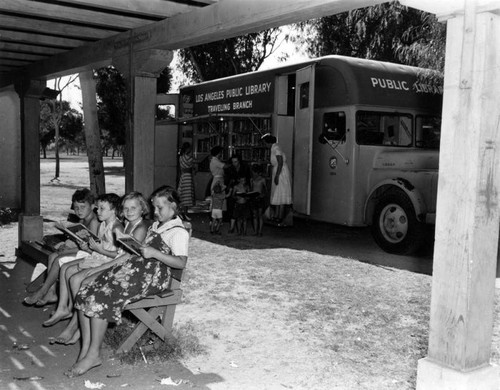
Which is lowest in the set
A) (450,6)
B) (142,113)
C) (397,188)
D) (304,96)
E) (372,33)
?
(397,188)

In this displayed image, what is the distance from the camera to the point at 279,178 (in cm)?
984

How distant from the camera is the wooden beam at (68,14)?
497cm

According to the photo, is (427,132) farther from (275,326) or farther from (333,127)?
(275,326)

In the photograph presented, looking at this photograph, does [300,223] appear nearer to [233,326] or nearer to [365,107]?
[365,107]

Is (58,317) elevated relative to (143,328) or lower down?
lower down

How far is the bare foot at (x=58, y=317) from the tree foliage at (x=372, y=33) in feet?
35.9

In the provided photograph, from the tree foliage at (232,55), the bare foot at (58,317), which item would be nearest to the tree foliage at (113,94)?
the tree foliage at (232,55)

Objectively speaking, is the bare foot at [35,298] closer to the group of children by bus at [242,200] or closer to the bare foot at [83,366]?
the bare foot at [83,366]

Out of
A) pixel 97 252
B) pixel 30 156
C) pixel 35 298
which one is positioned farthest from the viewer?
pixel 30 156

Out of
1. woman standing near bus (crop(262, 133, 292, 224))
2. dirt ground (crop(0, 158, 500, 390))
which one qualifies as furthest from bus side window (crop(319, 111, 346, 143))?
dirt ground (crop(0, 158, 500, 390))

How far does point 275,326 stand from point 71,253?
6.33 feet

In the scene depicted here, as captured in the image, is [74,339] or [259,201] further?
[259,201]

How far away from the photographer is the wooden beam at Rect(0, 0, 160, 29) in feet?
16.3

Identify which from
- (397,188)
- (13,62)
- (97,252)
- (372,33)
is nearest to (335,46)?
(372,33)
